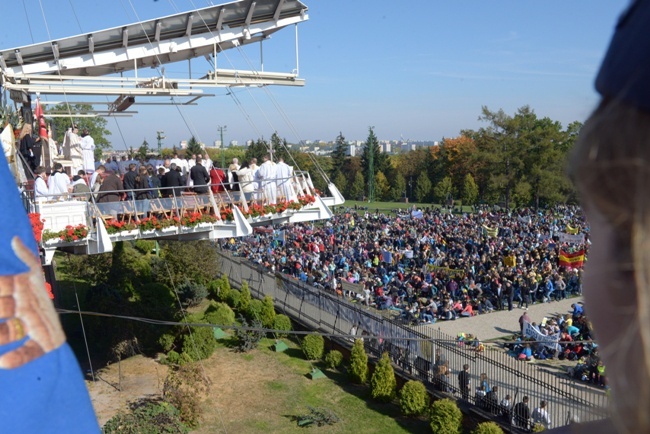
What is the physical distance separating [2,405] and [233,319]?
20.2 m

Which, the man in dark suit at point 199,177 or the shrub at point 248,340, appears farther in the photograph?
the shrub at point 248,340

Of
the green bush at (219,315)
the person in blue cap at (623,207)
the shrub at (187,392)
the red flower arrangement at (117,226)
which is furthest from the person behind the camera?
the green bush at (219,315)

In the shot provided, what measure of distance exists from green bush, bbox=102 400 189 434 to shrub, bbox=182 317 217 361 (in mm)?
3756

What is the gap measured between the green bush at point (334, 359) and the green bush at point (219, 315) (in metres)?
3.72

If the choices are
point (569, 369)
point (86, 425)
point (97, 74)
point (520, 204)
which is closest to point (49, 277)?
point (97, 74)

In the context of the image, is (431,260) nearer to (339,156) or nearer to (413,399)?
(413,399)

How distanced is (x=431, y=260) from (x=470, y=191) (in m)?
25.4

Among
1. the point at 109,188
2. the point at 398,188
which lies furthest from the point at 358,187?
the point at 109,188

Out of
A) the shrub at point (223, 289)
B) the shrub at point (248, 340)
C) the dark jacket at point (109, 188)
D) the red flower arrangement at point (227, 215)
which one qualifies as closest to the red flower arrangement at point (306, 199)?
the red flower arrangement at point (227, 215)

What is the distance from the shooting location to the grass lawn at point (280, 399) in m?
14.0

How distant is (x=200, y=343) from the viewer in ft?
59.1

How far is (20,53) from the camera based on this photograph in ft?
46.4

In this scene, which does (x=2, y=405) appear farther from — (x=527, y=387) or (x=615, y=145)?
(x=527, y=387)

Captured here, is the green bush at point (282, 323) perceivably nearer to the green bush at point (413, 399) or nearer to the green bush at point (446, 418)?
the green bush at point (413, 399)
